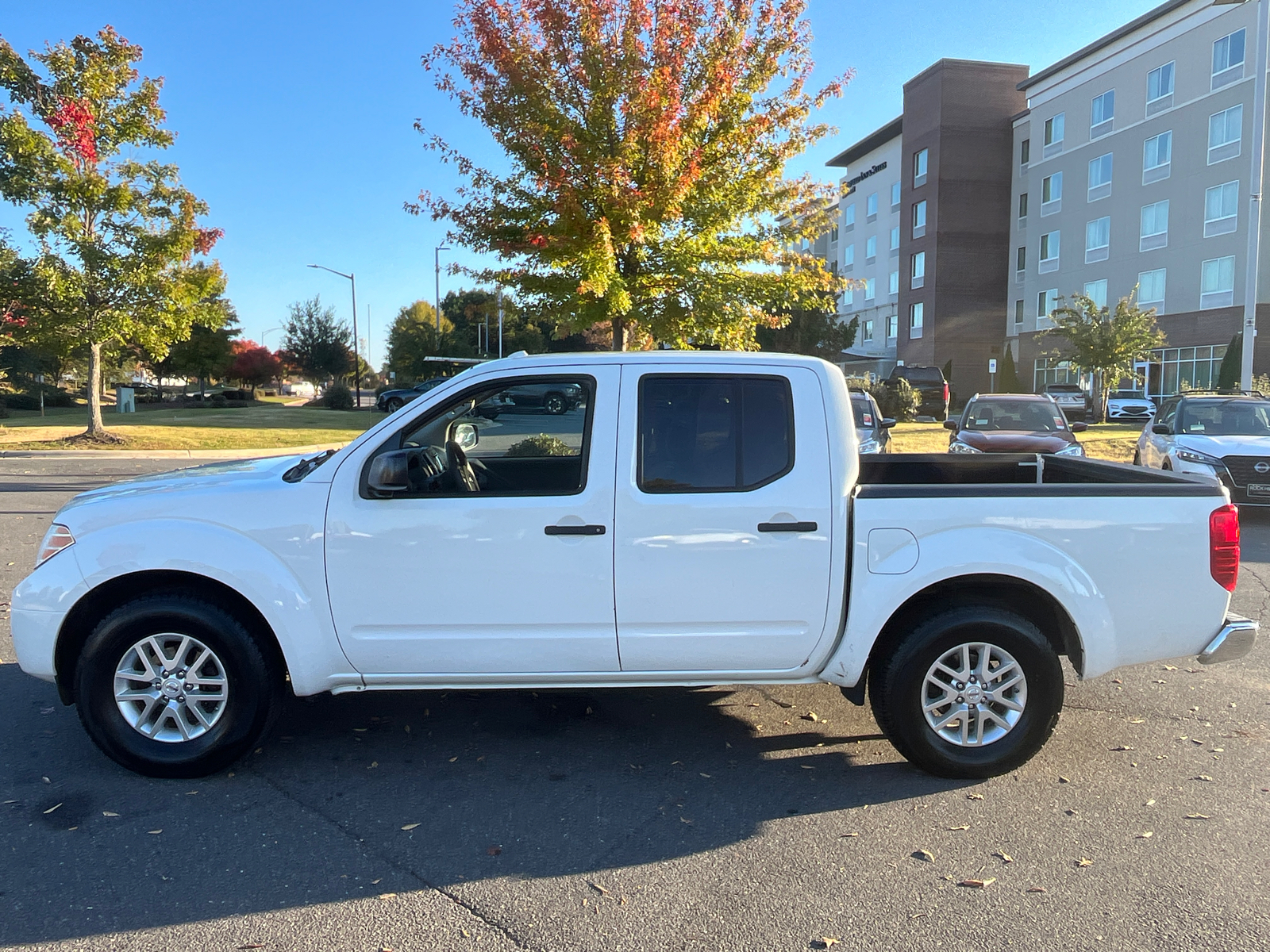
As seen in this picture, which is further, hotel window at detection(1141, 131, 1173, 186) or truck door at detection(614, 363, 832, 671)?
hotel window at detection(1141, 131, 1173, 186)

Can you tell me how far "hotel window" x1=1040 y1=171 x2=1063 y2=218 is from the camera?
1816 inches

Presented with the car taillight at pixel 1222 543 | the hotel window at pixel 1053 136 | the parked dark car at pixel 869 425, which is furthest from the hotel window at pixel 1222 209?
the car taillight at pixel 1222 543

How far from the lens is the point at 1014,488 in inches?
159

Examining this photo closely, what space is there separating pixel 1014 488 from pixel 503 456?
2609 millimetres

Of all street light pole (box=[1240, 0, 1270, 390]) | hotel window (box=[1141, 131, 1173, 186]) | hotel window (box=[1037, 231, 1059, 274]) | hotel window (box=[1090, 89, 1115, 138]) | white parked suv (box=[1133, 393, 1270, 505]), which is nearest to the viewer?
white parked suv (box=[1133, 393, 1270, 505])

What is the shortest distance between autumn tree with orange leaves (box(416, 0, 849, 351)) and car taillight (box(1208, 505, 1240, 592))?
9.02m

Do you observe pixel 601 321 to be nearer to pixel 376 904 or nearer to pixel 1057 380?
pixel 376 904

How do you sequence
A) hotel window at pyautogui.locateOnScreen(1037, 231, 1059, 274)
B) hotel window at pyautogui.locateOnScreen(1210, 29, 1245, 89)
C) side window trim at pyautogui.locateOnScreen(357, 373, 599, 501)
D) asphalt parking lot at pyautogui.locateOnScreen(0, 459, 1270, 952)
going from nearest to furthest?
asphalt parking lot at pyautogui.locateOnScreen(0, 459, 1270, 952), side window trim at pyautogui.locateOnScreen(357, 373, 599, 501), hotel window at pyautogui.locateOnScreen(1210, 29, 1245, 89), hotel window at pyautogui.locateOnScreen(1037, 231, 1059, 274)

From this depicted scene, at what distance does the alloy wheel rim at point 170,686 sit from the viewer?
4.02 meters

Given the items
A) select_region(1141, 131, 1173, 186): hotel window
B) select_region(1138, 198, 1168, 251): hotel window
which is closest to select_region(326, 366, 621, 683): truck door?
select_region(1138, 198, 1168, 251): hotel window

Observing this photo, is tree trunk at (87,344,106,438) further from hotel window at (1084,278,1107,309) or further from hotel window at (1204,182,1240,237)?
hotel window at (1084,278,1107,309)

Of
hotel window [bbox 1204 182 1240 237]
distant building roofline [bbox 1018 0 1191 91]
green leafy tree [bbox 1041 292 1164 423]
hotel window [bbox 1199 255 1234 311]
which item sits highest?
distant building roofline [bbox 1018 0 1191 91]

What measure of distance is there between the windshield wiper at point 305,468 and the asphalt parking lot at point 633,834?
136 centimetres

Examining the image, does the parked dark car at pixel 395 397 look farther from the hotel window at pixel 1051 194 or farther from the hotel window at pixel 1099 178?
the hotel window at pixel 1051 194
